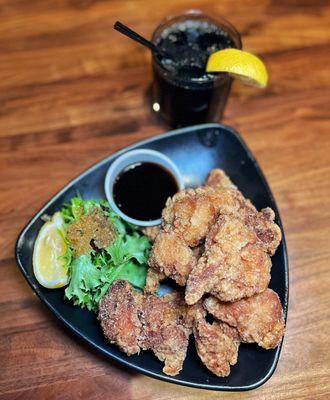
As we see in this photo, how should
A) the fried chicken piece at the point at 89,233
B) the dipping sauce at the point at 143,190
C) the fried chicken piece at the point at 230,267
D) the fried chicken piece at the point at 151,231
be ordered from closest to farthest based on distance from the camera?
the fried chicken piece at the point at 230,267
the fried chicken piece at the point at 89,233
the fried chicken piece at the point at 151,231
the dipping sauce at the point at 143,190

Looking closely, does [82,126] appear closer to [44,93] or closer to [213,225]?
[44,93]

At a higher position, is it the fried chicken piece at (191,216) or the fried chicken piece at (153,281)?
the fried chicken piece at (191,216)

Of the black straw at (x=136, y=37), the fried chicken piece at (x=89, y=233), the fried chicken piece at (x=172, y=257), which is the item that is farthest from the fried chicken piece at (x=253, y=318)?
the black straw at (x=136, y=37)

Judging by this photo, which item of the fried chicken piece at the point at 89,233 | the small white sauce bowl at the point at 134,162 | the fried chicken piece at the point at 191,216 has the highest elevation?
the fried chicken piece at the point at 191,216

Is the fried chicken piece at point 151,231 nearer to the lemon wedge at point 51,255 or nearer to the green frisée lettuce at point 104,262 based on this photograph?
the green frisée lettuce at point 104,262

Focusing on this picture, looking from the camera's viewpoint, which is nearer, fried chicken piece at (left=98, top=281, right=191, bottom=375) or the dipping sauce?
fried chicken piece at (left=98, top=281, right=191, bottom=375)

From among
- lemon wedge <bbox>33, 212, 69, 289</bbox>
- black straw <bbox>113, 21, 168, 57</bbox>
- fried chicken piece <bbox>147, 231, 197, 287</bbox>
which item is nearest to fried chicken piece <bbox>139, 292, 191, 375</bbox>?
fried chicken piece <bbox>147, 231, 197, 287</bbox>

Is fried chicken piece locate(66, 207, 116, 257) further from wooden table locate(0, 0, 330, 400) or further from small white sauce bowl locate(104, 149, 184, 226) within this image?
wooden table locate(0, 0, 330, 400)
